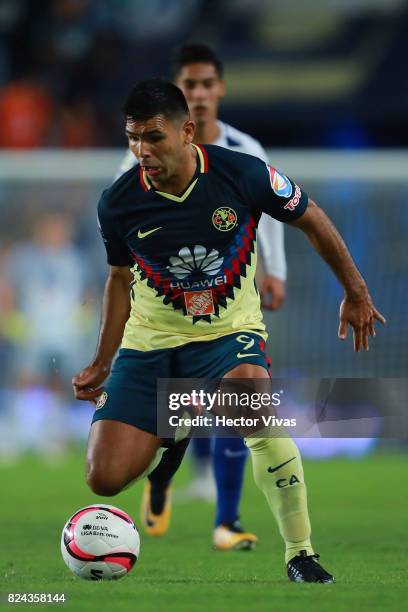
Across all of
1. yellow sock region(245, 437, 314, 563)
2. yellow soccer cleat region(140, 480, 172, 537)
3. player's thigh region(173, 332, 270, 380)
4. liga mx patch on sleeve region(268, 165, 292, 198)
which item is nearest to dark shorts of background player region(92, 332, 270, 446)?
player's thigh region(173, 332, 270, 380)

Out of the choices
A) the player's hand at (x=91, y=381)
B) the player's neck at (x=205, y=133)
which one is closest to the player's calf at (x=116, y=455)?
the player's hand at (x=91, y=381)

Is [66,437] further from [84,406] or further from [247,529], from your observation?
[247,529]

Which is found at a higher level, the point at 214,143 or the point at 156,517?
the point at 214,143

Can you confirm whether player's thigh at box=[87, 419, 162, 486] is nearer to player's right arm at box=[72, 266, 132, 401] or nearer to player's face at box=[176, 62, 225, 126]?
player's right arm at box=[72, 266, 132, 401]

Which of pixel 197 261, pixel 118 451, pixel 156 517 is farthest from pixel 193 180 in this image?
pixel 156 517

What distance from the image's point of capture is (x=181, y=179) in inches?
235

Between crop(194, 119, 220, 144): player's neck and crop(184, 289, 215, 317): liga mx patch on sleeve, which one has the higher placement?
crop(194, 119, 220, 144): player's neck

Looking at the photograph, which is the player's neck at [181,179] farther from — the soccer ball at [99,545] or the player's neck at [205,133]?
the player's neck at [205,133]

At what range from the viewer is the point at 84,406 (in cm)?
1296

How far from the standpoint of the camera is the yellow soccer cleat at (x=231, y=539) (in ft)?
23.3

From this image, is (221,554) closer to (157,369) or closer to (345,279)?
(157,369)

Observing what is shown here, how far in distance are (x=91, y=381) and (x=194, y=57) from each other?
93.7 inches

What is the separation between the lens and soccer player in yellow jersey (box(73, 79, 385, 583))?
5766 millimetres

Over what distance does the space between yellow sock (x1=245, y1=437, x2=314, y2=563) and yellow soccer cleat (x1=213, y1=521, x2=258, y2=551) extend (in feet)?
4.92
